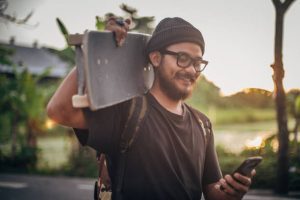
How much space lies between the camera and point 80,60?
161 centimetres

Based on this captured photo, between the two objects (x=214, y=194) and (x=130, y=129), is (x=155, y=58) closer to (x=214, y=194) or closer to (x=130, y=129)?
(x=130, y=129)

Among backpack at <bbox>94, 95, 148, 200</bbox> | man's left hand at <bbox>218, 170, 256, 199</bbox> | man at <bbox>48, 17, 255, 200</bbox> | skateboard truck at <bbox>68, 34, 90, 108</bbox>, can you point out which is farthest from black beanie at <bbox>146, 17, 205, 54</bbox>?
man's left hand at <bbox>218, 170, 256, 199</bbox>

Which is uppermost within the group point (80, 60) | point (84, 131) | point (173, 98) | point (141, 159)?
point (80, 60)

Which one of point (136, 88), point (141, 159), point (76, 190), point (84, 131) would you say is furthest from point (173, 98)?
point (76, 190)

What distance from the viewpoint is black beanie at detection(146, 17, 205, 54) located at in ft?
6.61

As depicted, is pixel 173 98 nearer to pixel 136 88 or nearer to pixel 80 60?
pixel 136 88

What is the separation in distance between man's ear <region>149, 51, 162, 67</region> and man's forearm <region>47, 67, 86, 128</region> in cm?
44

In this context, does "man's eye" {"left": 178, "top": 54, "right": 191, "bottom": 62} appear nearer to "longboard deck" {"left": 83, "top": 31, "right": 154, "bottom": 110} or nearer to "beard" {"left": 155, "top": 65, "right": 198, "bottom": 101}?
"beard" {"left": 155, "top": 65, "right": 198, "bottom": 101}

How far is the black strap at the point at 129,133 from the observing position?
6.07 feet

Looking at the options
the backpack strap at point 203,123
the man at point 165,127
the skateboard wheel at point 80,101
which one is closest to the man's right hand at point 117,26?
the man at point 165,127

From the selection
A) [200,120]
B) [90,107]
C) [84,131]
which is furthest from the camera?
[200,120]

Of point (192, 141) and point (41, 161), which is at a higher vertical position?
point (192, 141)

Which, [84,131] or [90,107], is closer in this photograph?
[90,107]

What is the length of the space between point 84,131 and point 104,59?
32 centimetres
